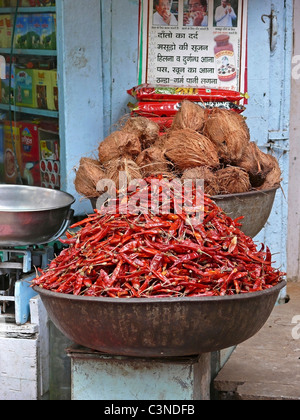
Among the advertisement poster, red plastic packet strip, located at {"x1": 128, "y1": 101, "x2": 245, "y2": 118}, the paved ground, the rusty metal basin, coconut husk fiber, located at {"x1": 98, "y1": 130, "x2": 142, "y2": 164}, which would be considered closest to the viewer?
the rusty metal basin

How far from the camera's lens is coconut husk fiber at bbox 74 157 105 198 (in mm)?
3688

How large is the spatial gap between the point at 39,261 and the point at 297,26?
273cm

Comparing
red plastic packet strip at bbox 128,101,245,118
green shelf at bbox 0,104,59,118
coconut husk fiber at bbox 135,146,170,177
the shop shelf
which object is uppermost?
the shop shelf

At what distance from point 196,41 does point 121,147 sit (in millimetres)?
1164

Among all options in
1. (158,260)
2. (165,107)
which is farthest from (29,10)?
(158,260)

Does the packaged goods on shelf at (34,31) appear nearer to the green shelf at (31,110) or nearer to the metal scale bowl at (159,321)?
the green shelf at (31,110)

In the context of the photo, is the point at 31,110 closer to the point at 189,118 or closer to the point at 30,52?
the point at 30,52

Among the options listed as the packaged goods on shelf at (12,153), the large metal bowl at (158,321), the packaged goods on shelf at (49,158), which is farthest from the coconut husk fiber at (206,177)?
the packaged goods on shelf at (12,153)

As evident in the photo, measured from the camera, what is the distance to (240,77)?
4562 millimetres

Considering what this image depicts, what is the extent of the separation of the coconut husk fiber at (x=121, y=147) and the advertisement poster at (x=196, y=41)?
0.90 meters

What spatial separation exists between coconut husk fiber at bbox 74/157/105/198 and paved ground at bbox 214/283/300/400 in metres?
1.19

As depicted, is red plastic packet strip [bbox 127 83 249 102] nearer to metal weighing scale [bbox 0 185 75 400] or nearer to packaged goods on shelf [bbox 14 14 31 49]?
packaged goods on shelf [bbox 14 14 31 49]

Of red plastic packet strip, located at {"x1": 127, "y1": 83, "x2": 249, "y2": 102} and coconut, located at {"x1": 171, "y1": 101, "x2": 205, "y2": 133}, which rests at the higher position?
red plastic packet strip, located at {"x1": 127, "y1": 83, "x2": 249, "y2": 102}

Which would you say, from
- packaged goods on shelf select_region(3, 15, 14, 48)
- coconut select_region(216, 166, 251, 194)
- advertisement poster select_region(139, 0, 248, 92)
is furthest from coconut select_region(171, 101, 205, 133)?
packaged goods on shelf select_region(3, 15, 14, 48)
